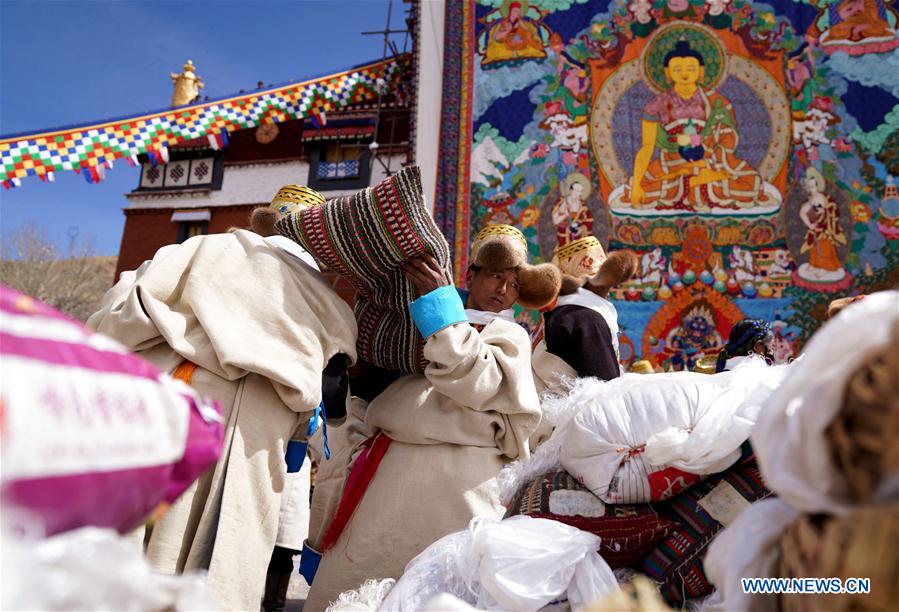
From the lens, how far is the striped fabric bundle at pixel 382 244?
1.69 meters

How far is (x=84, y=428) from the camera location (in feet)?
1.73

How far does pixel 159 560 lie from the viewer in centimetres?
148

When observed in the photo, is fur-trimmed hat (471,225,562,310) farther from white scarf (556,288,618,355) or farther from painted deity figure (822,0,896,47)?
painted deity figure (822,0,896,47)

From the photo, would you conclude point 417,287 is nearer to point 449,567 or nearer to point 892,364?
point 449,567

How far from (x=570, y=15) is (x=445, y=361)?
651 centimetres

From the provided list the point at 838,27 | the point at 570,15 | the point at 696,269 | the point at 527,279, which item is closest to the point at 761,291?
the point at 696,269

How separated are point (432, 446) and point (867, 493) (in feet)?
4.77

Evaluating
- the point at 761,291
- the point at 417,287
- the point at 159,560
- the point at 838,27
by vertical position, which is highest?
the point at 838,27

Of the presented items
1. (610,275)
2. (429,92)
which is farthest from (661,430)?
(429,92)

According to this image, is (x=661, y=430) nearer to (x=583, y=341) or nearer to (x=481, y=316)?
(x=481, y=316)

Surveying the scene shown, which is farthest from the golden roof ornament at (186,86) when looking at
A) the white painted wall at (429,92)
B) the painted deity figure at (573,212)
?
the painted deity figure at (573,212)

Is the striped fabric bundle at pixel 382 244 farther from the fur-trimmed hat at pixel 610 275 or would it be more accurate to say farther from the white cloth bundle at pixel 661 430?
the fur-trimmed hat at pixel 610 275

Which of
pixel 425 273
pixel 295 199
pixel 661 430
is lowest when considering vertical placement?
pixel 661 430

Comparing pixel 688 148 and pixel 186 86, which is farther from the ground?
pixel 186 86
